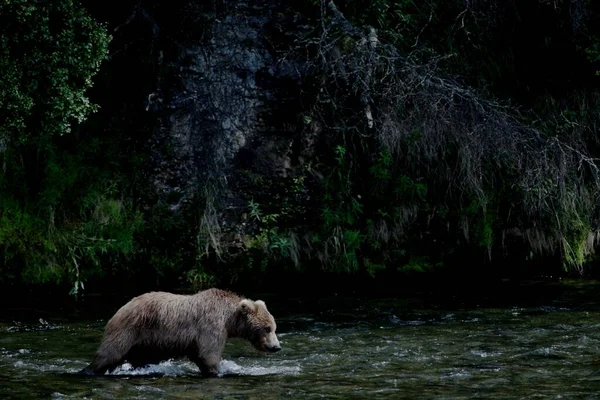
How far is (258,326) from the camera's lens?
408 inches

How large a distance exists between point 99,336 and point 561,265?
868cm

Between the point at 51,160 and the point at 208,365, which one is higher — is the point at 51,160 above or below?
above

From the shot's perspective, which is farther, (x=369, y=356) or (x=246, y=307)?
(x=369, y=356)

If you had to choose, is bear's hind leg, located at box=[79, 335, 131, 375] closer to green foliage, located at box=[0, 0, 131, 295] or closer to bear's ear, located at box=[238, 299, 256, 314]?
bear's ear, located at box=[238, 299, 256, 314]

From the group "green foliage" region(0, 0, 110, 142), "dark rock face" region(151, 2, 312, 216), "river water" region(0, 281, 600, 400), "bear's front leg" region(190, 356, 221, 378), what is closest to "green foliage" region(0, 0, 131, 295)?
"green foliage" region(0, 0, 110, 142)

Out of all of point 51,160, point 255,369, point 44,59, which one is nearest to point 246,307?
point 255,369

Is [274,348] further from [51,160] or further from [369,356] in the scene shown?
[51,160]

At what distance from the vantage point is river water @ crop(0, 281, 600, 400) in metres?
8.82

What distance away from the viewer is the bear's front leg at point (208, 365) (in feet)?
32.1

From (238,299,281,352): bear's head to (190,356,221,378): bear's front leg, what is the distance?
0.62 metres

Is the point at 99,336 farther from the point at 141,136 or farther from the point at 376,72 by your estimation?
the point at 376,72

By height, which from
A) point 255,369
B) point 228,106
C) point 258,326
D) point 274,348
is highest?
point 228,106

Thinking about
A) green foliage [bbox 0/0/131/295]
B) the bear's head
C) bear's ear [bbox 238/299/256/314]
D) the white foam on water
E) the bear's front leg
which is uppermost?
green foliage [bbox 0/0/131/295]

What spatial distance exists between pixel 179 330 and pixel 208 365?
46cm
